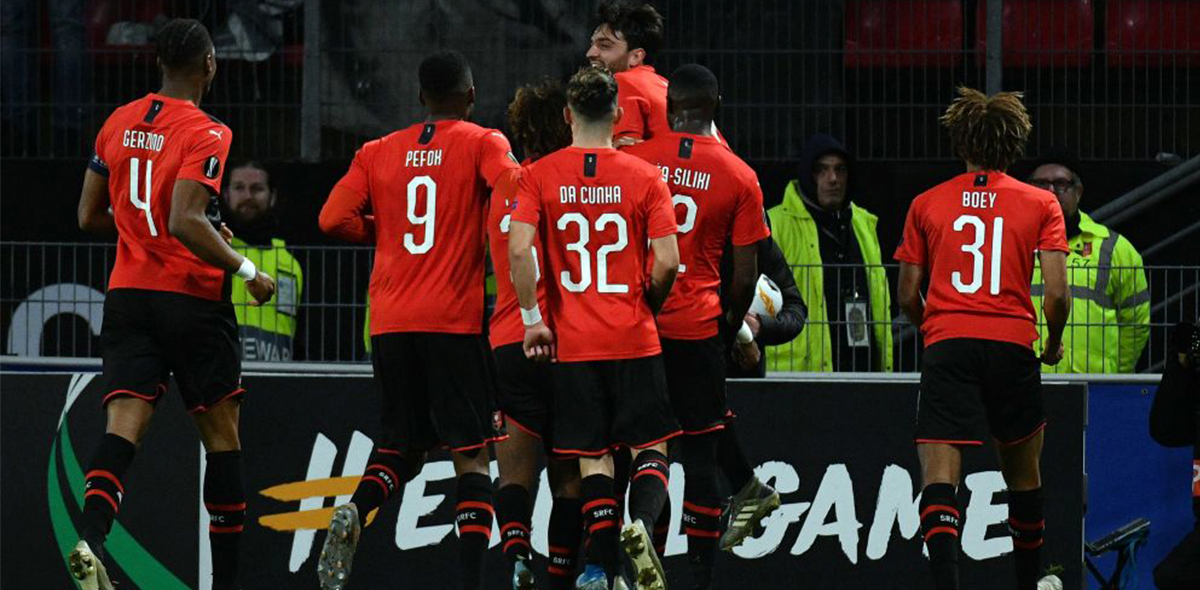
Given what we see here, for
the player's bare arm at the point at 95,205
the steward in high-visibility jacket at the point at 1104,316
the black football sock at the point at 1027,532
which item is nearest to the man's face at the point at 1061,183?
the steward in high-visibility jacket at the point at 1104,316

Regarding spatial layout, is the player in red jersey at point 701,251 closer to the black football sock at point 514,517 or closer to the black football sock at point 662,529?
the black football sock at point 662,529

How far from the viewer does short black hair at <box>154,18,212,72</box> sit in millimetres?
8586

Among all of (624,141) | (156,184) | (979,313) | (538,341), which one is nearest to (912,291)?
(979,313)

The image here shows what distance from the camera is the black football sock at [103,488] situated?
812 cm

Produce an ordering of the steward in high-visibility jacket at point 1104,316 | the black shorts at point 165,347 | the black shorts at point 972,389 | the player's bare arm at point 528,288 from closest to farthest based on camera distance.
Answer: the player's bare arm at point 528,288, the black shorts at point 165,347, the black shorts at point 972,389, the steward in high-visibility jacket at point 1104,316


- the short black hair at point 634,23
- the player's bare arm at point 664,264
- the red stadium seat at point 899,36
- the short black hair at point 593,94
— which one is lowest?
the player's bare arm at point 664,264

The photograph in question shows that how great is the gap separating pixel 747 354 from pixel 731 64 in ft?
9.63

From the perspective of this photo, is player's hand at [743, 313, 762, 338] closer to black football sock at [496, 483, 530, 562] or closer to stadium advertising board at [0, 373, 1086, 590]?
stadium advertising board at [0, 373, 1086, 590]

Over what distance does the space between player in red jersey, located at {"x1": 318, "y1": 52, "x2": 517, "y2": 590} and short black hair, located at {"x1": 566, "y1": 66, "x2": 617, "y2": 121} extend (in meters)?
0.47

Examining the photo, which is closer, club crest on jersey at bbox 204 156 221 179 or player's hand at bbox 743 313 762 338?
club crest on jersey at bbox 204 156 221 179

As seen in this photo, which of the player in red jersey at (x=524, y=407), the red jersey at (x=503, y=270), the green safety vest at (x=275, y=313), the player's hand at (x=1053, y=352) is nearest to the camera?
the red jersey at (x=503, y=270)

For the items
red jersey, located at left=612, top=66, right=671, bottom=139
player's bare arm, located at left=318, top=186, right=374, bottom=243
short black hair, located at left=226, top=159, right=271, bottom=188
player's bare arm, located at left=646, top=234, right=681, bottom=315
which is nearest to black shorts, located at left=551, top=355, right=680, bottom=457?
player's bare arm, located at left=646, top=234, right=681, bottom=315

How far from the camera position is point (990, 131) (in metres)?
8.74

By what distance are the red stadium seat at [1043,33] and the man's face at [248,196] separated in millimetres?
3960
